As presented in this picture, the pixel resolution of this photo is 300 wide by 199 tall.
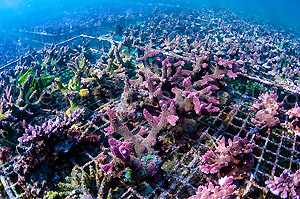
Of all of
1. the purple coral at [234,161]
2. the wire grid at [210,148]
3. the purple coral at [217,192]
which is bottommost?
the wire grid at [210,148]

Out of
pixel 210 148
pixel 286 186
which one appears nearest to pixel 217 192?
pixel 286 186

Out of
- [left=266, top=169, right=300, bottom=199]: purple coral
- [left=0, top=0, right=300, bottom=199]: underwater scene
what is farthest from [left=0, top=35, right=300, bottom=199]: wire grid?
[left=266, top=169, right=300, bottom=199]: purple coral

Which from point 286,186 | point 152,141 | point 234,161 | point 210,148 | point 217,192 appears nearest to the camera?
point 217,192

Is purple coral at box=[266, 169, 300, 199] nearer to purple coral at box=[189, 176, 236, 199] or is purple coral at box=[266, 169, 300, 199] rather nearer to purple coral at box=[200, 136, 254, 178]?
purple coral at box=[200, 136, 254, 178]

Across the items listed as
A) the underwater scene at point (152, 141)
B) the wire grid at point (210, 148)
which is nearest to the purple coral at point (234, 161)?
the underwater scene at point (152, 141)

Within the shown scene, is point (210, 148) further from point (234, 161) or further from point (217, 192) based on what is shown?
point (217, 192)

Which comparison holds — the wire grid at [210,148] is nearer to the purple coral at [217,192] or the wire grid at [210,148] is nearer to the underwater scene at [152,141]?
the underwater scene at [152,141]
